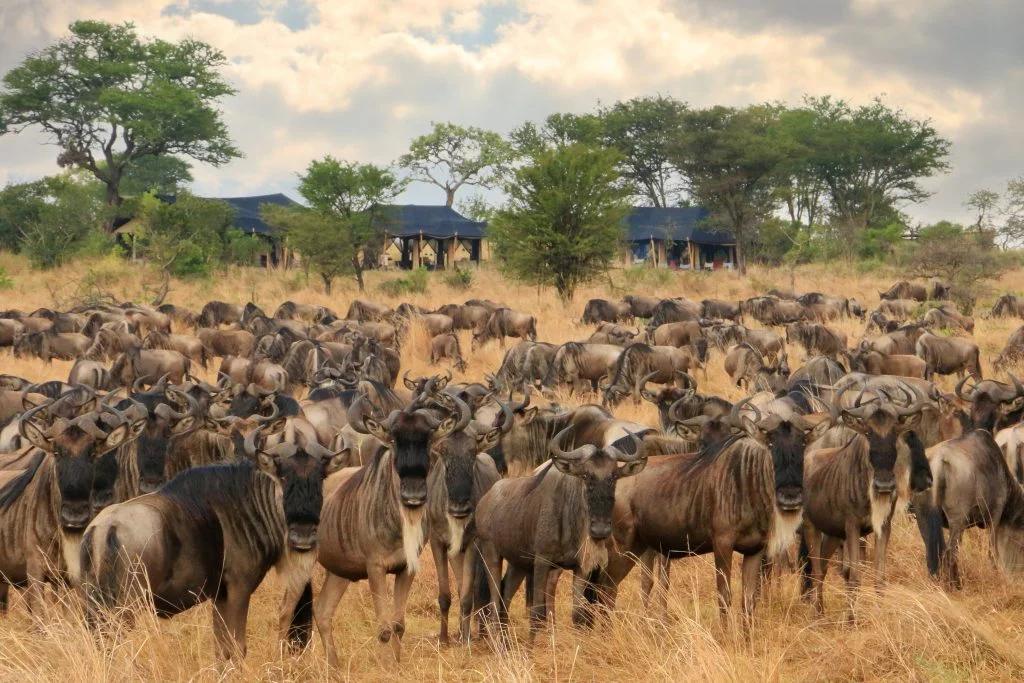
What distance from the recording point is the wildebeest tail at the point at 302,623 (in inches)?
256

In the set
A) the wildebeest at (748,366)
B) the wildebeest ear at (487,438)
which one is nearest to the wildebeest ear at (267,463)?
the wildebeest ear at (487,438)

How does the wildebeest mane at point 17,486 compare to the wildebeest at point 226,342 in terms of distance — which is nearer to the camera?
the wildebeest mane at point 17,486

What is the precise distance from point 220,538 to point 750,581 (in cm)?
312

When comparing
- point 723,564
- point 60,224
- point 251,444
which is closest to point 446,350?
point 723,564

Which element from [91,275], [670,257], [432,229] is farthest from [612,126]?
[91,275]

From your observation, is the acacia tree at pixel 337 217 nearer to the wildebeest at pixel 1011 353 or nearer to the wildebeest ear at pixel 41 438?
the wildebeest at pixel 1011 353

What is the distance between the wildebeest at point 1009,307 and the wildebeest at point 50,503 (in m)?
23.6

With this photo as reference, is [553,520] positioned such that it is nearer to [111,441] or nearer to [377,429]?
[377,429]

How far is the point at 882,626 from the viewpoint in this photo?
6109mm

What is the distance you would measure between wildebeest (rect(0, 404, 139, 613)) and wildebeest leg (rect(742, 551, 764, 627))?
12.3ft

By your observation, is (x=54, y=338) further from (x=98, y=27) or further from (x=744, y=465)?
(x=98, y=27)

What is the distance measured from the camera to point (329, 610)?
672 cm

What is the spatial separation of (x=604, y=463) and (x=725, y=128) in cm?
4662

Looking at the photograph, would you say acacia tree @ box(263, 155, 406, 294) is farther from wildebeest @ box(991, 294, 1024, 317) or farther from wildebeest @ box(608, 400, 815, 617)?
wildebeest @ box(608, 400, 815, 617)
